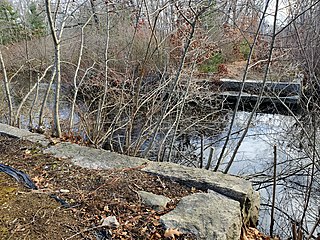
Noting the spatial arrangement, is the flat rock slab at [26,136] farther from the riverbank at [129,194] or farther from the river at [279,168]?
the river at [279,168]

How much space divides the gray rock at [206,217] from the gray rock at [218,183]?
103 mm

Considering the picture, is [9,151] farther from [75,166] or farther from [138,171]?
[138,171]

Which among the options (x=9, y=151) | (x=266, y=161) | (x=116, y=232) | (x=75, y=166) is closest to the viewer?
(x=116, y=232)

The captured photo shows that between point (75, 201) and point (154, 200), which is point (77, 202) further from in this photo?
point (154, 200)

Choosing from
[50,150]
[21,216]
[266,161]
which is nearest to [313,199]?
[266,161]

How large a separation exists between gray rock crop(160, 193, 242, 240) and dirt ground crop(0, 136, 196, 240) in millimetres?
72

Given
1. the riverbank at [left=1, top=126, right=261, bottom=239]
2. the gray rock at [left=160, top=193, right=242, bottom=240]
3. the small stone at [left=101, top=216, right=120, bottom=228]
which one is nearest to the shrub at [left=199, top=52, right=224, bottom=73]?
the riverbank at [left=1, top=126, right=261, bottom=239]

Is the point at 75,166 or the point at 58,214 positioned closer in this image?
the point at 58,214

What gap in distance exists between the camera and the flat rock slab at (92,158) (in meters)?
2.47

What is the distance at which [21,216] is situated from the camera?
1690 millimetres

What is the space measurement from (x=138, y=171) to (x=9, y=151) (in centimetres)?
118

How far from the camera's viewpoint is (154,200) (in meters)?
1.98

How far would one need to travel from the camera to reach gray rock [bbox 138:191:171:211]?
194 centimetres

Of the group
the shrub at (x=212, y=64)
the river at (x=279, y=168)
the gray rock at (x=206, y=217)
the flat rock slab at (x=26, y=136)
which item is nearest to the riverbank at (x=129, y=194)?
the gray rock at (x=206, y=217)
